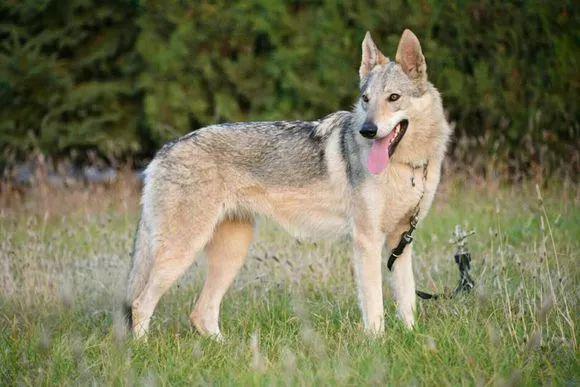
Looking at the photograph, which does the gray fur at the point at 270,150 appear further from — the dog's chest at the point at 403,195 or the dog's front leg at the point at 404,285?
the dog's front leg at the point at 404,285

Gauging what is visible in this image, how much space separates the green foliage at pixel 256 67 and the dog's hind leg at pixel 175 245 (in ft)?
14.4

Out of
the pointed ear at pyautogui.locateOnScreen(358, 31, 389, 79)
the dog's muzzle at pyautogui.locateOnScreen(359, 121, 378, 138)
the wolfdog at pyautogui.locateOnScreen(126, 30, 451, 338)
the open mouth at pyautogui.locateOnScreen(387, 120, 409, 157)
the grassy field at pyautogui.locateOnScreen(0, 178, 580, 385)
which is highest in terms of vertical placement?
the pointed ear at pyautogui.locateOnScreen(358, 31, 389, 79)

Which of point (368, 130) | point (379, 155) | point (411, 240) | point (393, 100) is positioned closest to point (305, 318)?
point (411, 240)

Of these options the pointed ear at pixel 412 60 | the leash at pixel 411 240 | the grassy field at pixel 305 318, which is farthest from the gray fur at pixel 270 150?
the grassy field at pixel 305 318

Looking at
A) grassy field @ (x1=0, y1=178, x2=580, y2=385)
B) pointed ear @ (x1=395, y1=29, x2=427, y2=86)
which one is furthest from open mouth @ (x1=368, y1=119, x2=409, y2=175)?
grassy field @ (x1=0, y1=178, x2=580, y2=385)

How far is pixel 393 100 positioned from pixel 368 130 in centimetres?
31

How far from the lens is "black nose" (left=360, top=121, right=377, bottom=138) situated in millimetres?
4555

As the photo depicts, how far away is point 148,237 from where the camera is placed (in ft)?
16.8

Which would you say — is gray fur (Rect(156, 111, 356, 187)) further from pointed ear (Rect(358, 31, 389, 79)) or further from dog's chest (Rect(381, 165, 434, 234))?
dog's chest (Rect(381, 165, 434, 234))

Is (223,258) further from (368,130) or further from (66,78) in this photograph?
(66,78)

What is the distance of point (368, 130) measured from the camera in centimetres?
455

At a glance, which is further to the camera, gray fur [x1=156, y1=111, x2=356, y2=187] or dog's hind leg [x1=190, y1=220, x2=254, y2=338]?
dog's hind leg [x1=190, y1=220, x2=254, y2=338]

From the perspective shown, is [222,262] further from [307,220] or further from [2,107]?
[2,107]

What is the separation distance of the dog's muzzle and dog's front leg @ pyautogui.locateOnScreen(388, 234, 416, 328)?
2.50 feet
